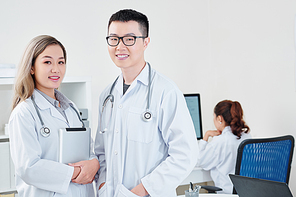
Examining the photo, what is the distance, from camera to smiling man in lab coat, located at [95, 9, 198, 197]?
4.71 feet

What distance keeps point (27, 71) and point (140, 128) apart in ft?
1.99

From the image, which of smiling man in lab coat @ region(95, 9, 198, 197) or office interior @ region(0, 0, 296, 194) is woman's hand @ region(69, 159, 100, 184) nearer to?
smiling man in lab coat @ region(95, 9, 198, 197)

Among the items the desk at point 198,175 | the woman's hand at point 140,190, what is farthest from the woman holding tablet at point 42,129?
the desk at point 198,175

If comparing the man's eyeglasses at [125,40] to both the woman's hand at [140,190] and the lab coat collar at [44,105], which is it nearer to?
the lab coat collar at [44,105]

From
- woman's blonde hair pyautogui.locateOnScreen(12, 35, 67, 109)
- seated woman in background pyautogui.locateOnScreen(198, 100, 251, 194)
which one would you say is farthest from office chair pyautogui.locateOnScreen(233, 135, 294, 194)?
woman's blonde hair pyautogui.locateOnScreen(12, 35, 67, 109)

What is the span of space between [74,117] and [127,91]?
36 cm

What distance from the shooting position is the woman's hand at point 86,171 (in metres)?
1.52

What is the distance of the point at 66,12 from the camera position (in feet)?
10.8

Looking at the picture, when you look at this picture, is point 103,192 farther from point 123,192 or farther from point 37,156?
point 37,156

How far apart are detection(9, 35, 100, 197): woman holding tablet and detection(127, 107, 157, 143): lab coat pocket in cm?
28

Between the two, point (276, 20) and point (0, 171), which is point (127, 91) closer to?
point (0, 171)

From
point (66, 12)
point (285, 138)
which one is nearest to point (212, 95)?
point (285, 138)

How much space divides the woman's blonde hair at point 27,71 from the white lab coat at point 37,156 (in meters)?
0.05

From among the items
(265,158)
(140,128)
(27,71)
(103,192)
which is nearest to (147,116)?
(140,128)
